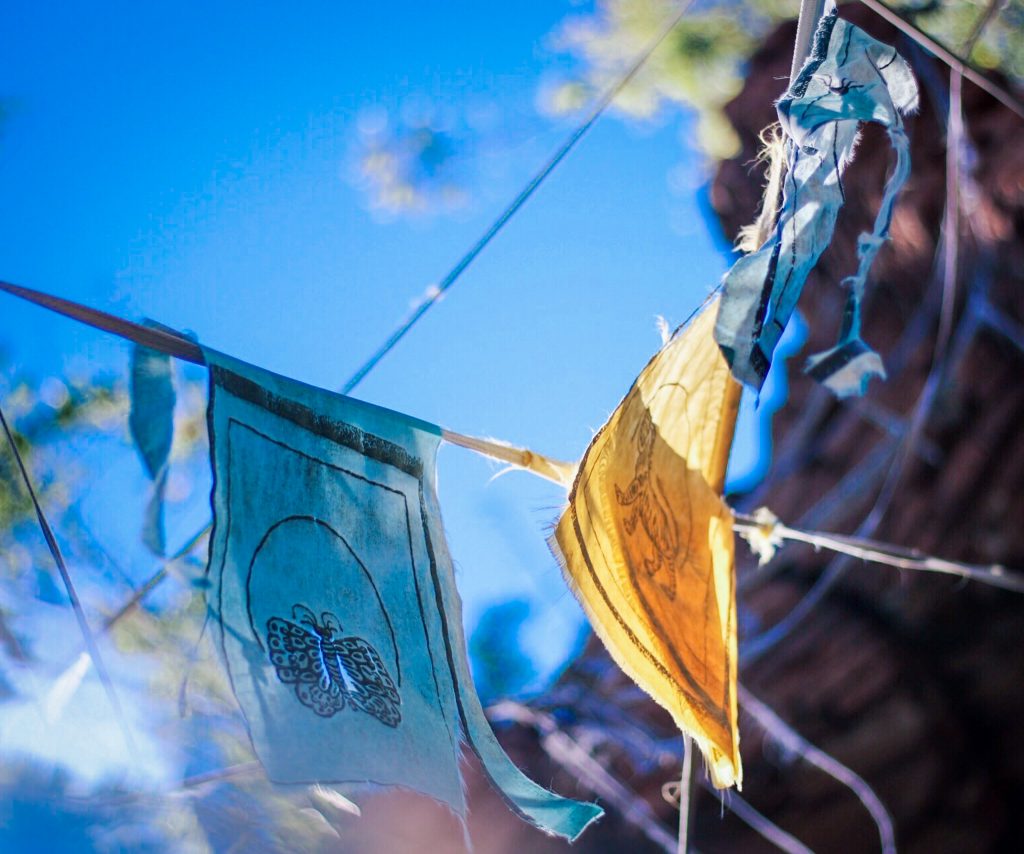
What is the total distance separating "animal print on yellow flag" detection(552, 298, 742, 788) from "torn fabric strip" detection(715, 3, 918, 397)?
174mm

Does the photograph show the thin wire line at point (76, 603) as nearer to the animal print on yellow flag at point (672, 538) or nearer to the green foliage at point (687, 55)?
the animal print on yellow flag at point (672, 538)

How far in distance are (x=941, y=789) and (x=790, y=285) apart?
2770mm

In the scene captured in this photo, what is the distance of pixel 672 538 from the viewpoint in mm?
1662

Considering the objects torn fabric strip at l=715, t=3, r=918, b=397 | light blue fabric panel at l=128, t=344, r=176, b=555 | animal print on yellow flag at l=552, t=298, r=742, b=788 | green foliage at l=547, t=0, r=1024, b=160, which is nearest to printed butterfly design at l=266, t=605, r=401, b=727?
light blue fabric panel at l=128, t=344, r=176, b=555

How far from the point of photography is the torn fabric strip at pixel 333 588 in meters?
1.56

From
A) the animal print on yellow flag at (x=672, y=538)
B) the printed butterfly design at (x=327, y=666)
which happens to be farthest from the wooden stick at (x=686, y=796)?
the printed butterfly design at (x=327, y=666)

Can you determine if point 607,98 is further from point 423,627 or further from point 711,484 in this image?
point 423,627

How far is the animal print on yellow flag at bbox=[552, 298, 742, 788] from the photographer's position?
1649mm

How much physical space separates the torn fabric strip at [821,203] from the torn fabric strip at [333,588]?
0.56 metres

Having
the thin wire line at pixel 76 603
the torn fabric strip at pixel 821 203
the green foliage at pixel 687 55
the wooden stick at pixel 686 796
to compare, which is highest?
the green foliage at pixel 687 55

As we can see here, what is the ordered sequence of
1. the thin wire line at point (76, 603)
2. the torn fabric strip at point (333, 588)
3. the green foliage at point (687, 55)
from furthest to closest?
the green foliage at point (687, 55) → the thin wire line at point (76, 603) → the torn fabric strip at point (333, 588)

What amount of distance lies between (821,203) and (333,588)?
102 centimetres

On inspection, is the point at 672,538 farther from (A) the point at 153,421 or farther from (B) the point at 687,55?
(B) the point at 687,55

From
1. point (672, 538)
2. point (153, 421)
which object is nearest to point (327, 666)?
point (153, 421)
